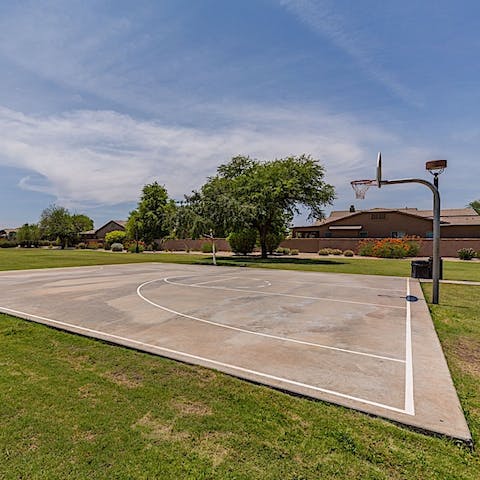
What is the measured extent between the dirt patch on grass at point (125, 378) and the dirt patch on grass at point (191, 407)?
2.40 ft

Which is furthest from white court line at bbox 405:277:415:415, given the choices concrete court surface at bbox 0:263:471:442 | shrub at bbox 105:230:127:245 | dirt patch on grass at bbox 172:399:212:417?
shrub at bbox 105:230:127:245

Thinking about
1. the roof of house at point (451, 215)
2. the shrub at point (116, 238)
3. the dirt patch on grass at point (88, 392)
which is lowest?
the dirt patch on grass at point (88, 392)

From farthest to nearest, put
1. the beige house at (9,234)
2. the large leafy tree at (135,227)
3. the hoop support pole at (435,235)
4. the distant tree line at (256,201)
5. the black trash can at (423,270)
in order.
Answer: the beige house at (9,234) → the large leafy tree at (135,227) → the distant tree line at (256,201) → the black trash can at (423,270) → the hoop support pole at (435,235)

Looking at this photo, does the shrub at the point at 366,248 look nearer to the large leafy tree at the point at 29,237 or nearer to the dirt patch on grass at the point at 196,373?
the dirt patch on grass at the point at 196,373

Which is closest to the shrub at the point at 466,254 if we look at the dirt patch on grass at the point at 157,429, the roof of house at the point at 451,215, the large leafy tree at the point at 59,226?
the roof of house at the point at 451,215

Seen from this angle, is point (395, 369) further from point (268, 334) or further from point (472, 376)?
point (268, 334)

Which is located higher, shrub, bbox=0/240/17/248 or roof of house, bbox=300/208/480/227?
roof of house, bbox=300/208/480/227

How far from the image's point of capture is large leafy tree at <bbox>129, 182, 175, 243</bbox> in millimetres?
51250

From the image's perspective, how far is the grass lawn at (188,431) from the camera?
8.50 ft

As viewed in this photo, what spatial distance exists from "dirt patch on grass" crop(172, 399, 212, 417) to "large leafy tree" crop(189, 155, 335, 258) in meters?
21.0

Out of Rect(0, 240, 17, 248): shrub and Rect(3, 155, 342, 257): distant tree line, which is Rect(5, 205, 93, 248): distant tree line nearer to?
Rect(0, 240, 17, 248): shrub

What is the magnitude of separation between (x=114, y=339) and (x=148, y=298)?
13.5 feet

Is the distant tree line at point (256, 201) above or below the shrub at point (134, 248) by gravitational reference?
above

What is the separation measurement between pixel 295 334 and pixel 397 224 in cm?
3953
